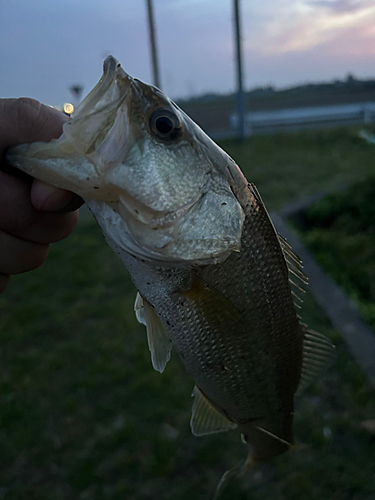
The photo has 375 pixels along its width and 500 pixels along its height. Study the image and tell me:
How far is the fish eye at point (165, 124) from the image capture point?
1.00 meters

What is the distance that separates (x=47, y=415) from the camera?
261 centimetres

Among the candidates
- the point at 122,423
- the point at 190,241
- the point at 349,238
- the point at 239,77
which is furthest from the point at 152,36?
the point at 190,241

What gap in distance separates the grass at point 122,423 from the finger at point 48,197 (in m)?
1.30

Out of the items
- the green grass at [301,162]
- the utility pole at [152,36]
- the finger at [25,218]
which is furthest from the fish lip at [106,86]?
the utility pole at [152,36]

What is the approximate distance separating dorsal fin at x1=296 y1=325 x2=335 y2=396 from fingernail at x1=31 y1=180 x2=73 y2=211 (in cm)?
97

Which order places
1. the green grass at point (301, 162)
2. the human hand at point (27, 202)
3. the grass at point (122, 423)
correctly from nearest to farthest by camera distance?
the human hand at point (27, 202) < the grass at point (122, 423) < the green grass at point (301, 162)

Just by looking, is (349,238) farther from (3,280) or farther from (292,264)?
(3,280)

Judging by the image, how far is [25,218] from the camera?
46.7 inches

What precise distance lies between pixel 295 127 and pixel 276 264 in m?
16.7

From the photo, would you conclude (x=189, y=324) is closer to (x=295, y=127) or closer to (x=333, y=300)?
(x=333, y=300)

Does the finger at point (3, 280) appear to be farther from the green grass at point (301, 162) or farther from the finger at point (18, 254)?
the green grass at point (301, 162)

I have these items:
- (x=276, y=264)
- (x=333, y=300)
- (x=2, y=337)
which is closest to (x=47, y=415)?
(x=2, y=337)

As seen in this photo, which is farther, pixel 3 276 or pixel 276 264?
pixel 3 276

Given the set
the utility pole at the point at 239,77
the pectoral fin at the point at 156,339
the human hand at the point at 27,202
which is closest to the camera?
the human hand at the point at 27,202
